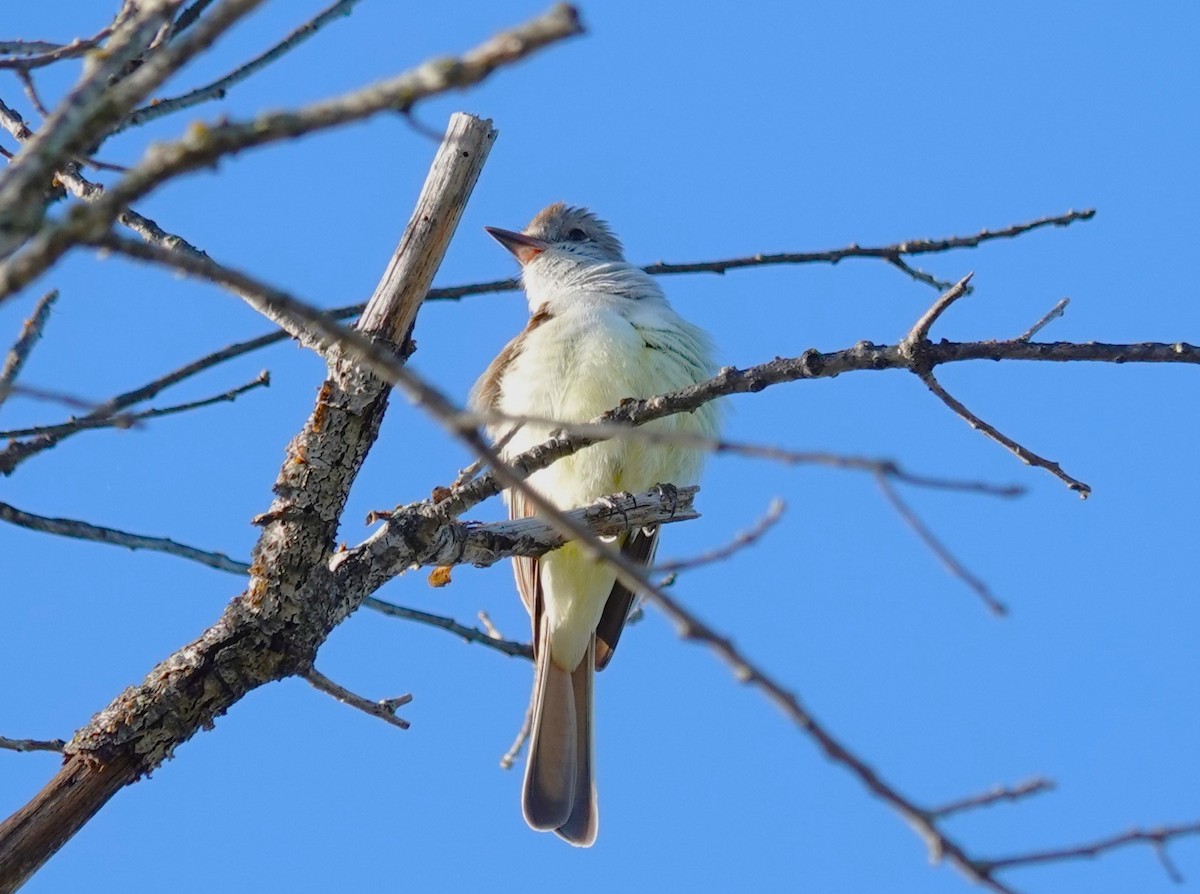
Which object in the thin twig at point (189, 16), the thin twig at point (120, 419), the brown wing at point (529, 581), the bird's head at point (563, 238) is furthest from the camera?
the bird's head at point (563, 238)

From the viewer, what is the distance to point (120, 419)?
280 centimetres

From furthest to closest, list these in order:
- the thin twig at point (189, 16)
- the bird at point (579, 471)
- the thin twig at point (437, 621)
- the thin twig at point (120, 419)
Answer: the bird at point (579, 471) < the thin twig at point (437, 621) < the thin twig at point (189, 16) < the thin twig at point (120, 419)

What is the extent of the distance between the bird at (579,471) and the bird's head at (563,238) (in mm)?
1352

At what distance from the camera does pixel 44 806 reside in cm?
385

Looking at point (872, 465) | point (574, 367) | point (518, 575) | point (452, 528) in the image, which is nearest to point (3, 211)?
point (872, 465)

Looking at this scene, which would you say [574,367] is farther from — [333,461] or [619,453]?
[333,461]

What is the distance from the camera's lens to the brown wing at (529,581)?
7.27m

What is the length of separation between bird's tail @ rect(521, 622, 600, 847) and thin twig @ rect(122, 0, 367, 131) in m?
3.85

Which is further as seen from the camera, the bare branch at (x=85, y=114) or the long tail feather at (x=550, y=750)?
the long tail feather at (x=550, y=750)

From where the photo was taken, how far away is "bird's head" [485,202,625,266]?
30.0 ft

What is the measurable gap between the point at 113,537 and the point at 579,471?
3169 millimetres

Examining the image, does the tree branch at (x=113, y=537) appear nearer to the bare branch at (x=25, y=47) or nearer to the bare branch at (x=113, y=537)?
the bare branch at (x=113, y=537)

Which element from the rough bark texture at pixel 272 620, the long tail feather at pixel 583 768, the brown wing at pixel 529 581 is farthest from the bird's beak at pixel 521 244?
the rough bark texture at pixel 272 620

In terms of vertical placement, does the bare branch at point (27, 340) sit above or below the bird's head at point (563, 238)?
below
